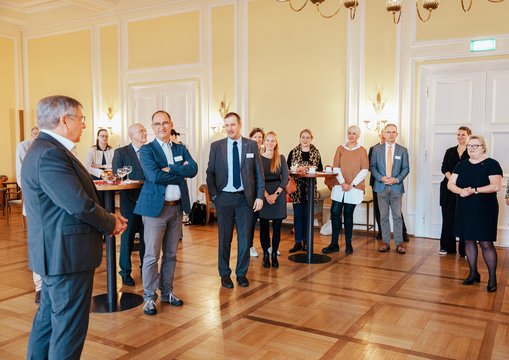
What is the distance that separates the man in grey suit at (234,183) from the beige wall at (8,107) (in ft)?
27.9

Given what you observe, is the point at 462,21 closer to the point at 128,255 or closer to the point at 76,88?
the point at 128,255

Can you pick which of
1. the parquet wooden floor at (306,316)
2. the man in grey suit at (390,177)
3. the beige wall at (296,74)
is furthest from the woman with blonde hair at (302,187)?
the beige wall at (296,74)

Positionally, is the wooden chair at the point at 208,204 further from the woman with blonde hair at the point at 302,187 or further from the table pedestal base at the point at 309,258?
the table pedestal base at the point at 309,258

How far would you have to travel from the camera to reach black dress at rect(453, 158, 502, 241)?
4.44 metres

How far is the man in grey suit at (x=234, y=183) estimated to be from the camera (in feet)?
14.6

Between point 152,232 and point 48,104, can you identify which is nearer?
point 48,104

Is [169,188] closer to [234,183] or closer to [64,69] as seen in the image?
[234,183]

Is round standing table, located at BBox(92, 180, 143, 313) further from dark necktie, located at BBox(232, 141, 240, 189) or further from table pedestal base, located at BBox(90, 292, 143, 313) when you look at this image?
dark necktie, located at BBox(232, 141, 240, 189)

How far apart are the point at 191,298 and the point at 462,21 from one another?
17.2ft

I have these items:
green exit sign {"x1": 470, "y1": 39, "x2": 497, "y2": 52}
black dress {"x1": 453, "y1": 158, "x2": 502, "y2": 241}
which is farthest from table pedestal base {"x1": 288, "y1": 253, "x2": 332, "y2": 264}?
green exit sign {"x1": 470, "y1": 39, "x2": 497, "y2": 52}

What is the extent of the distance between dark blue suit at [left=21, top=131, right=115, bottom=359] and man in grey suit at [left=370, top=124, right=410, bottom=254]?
4.44 meters

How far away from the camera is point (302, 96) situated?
26.5 ft

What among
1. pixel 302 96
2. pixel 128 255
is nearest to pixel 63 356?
pixel 128 255

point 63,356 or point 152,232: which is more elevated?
point 152,232
